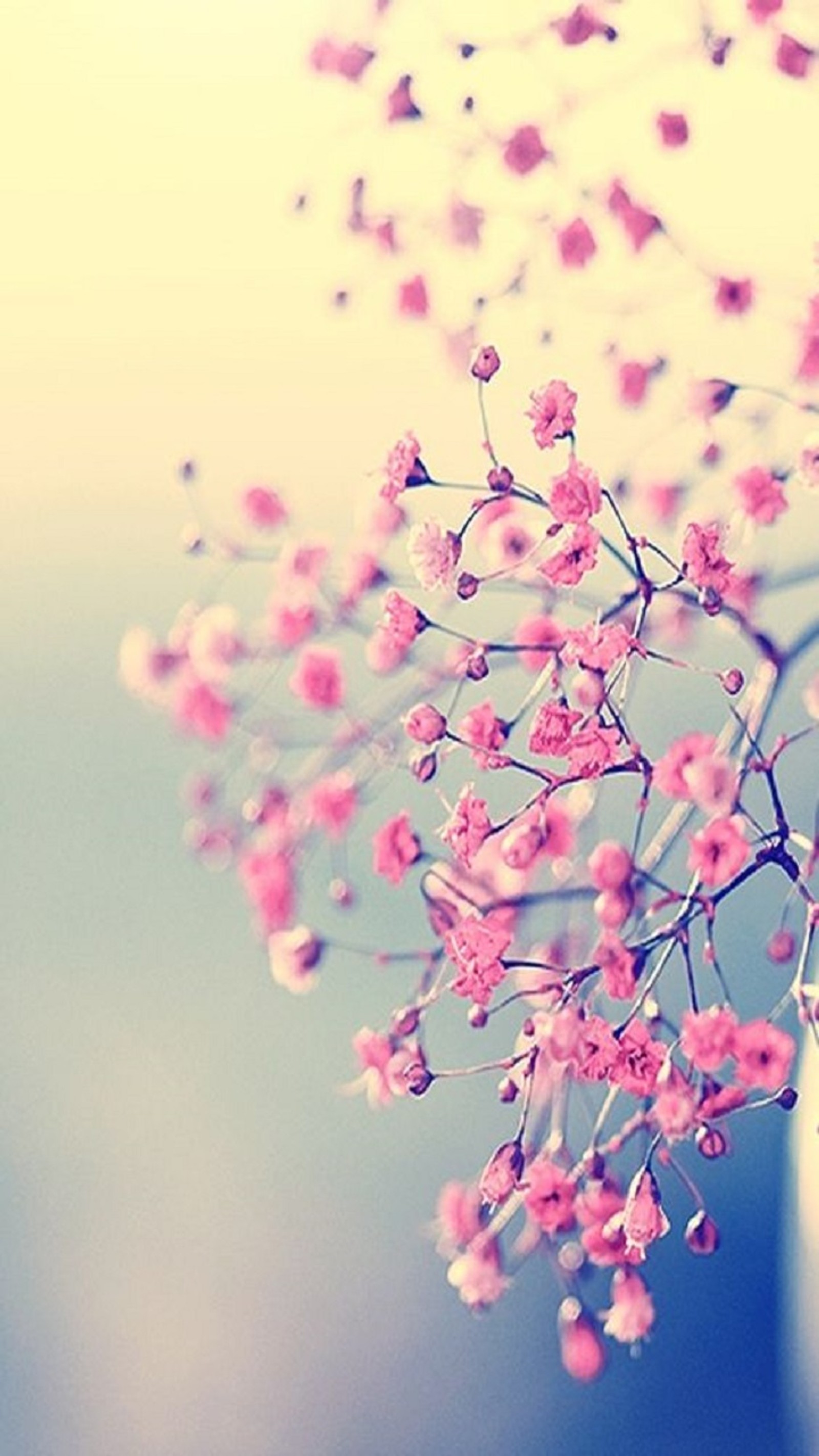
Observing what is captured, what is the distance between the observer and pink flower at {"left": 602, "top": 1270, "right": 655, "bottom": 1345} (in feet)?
2.62

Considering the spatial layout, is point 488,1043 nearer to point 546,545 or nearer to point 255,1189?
point 255,1189

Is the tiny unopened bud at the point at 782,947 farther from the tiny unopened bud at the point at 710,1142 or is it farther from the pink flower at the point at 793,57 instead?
the pink flower at the point at 793,57

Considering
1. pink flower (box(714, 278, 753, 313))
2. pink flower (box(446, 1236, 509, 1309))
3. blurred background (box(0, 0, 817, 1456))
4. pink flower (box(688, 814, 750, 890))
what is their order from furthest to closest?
1. blurred background (box(0, 0, 817, 1456))
2. pink flower (box(714, 278, 753, 313))
3. pink flower (box(446, 1236, 509, 1309))
4. pink flower (box(688, 814, 750, 890))

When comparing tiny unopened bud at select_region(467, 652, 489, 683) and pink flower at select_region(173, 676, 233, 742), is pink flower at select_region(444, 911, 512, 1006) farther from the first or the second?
pink flower at select_region(173, 676, 233, 742)

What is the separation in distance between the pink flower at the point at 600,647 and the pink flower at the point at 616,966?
12 cm

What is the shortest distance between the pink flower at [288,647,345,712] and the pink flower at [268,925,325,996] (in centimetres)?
15

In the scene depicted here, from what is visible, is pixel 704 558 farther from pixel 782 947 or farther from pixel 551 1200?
pixel 551 1200

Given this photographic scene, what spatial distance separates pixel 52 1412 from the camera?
1523 millimetres

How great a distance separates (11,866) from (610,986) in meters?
0.87

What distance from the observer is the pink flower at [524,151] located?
36.6 inches

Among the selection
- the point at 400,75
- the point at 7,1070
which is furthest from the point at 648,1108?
the point at 7,1070

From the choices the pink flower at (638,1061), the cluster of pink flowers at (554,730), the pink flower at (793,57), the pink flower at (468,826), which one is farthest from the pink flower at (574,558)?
the pink flower at (793,57)

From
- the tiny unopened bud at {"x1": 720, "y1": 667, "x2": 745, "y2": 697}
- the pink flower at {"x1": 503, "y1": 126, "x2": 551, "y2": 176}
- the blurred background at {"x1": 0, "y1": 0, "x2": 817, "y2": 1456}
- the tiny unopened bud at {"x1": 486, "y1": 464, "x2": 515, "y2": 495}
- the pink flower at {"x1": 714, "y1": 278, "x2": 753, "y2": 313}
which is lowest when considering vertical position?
the blurred background at {"x1": 0, "y1": 0, "x2": 817, "y2": 1456}

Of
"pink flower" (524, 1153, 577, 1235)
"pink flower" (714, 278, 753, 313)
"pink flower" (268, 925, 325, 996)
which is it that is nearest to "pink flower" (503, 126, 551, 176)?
"pink flower" (714, 278, 753, 313)
